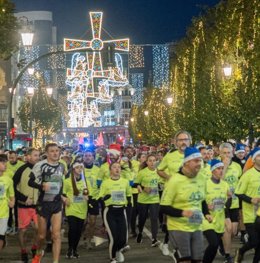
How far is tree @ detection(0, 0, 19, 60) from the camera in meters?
24.1

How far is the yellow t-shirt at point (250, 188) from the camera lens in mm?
11023

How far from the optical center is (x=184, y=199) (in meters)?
8.88

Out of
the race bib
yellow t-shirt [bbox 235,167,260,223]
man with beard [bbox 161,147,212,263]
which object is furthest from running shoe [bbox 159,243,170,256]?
man with beard [bbox 161,147,212,263]

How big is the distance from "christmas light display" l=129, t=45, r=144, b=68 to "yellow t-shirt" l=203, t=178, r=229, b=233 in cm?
13531

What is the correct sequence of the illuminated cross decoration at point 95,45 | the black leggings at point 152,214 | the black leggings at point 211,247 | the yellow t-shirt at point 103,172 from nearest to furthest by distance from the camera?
the black leggings at point 211,247
the black leggings at point 152,214
the yellow t-shirt at point 103,172
the illuminated cross decoration at point 95,45

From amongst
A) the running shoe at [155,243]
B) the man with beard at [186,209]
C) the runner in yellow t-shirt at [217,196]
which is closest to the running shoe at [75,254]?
the running shoe at [155,243]

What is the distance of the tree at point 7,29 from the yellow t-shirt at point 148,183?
31.7ft

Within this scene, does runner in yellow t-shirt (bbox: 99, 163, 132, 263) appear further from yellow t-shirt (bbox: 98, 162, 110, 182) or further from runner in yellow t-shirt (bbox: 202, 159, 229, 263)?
yellow t-shirt (bbox: 98, 162, 110, 182)

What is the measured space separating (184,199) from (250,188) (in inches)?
97.0

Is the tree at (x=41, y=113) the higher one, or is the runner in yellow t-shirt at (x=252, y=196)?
the tree at (x=41, y=113)

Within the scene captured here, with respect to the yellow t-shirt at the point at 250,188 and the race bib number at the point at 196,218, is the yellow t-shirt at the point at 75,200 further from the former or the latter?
the race bib number at the point at 196,218

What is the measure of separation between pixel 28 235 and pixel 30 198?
16.3 ft

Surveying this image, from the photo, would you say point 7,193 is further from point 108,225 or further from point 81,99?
point 81,99

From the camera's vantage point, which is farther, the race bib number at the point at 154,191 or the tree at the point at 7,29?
the tree at the point at 7,29
